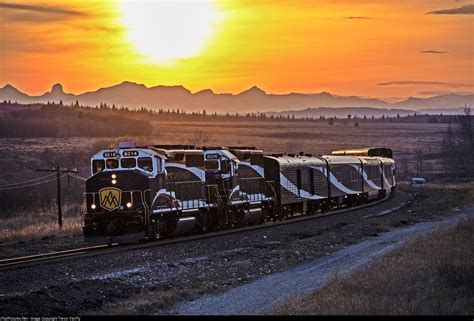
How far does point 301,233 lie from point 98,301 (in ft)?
53.5

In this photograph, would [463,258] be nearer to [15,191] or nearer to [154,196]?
[154,196]

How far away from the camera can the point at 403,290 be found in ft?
55.3

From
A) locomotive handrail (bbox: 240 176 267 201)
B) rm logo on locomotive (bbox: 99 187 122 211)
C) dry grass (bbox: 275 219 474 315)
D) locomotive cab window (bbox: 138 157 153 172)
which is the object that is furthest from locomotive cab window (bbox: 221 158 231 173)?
dry grass (bbox: 275 219 474 315)

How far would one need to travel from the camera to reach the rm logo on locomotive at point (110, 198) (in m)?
27.7

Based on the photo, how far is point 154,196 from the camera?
28172mm

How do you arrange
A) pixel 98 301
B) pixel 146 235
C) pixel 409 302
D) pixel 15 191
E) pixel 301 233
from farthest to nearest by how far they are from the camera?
1. pixel 15 191
2. pixel 301 233
3. pixel 146 235
4. pixel 98 301
5. pixel 409 302

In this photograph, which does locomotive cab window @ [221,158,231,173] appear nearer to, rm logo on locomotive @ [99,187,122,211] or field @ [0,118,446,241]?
field @ [0,118,446,241]

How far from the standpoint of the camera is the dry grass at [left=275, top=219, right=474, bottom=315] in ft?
47.1

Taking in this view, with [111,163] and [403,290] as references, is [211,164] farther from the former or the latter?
[403,290]

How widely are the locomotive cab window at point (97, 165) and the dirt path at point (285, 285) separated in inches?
342

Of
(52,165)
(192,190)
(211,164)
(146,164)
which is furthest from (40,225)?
(52,165)

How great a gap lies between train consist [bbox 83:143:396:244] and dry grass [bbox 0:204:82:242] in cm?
611

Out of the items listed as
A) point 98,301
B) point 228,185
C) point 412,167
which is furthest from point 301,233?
point 412,167

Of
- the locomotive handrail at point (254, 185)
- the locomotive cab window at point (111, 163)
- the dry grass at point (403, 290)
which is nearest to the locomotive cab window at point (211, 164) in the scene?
the locomotive handrail at point (254, 185)
